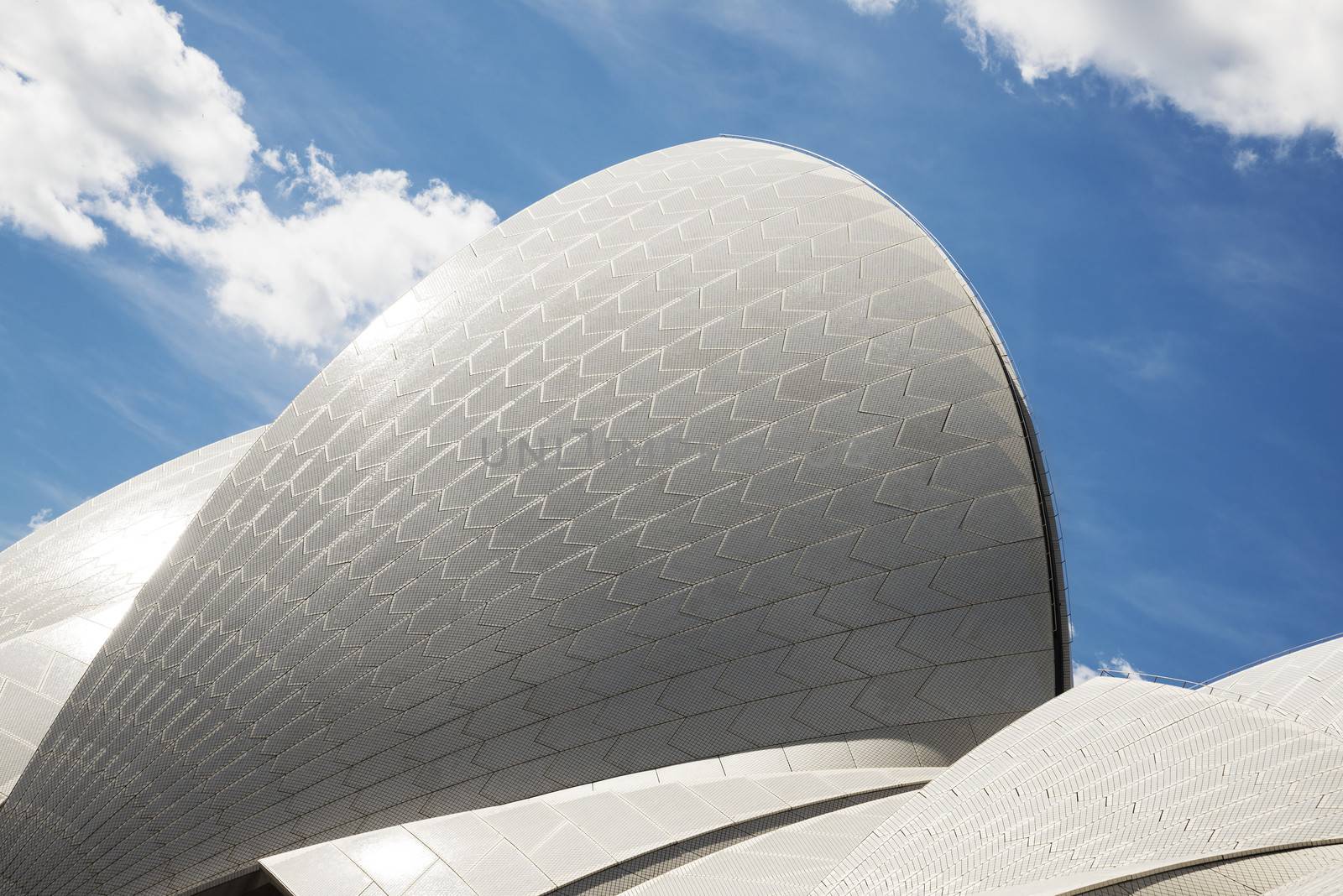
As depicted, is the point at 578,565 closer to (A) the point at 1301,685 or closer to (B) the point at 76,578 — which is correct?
(A) the point at 1301,685

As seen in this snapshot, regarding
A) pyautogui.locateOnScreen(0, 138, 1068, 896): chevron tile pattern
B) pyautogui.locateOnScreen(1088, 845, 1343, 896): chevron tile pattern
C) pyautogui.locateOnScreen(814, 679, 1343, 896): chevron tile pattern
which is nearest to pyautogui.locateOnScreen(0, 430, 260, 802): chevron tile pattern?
pyautogui.locateOnScreen(0, 138, 1068, 896): chevron tile pattern

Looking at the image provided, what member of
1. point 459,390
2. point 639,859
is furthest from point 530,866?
point 459,390

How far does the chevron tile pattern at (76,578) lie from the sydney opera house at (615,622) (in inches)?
2.8

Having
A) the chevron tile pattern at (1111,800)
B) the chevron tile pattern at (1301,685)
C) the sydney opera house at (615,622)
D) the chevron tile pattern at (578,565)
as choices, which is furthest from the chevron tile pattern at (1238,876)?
the chevron tile pattern at (578,565)

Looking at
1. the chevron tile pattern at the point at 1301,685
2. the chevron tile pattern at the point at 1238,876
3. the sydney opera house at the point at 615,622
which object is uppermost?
the sydney opera house at the point at 615,622

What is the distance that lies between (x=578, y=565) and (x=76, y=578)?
7.89 meters

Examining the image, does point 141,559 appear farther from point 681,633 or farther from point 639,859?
point 639,859

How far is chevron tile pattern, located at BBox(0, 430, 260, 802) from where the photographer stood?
36.4ft

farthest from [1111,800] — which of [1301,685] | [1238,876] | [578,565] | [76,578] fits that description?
[76,578]

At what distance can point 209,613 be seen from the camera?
35.0ft

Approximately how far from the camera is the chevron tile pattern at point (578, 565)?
33.2ft

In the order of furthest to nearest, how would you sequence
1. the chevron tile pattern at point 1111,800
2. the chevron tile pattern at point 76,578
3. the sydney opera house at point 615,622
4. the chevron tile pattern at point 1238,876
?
the chevron tile pattern at point 76,578 → the sydney opera house at point 615,622 → the chevron tile pattern at point 1111,800 → the chevron tile pattern at point 1238,876

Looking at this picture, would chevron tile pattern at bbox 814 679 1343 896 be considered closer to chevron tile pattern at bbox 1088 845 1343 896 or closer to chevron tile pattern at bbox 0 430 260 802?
chevron tile pattern at bbox 1088 845 1343 896

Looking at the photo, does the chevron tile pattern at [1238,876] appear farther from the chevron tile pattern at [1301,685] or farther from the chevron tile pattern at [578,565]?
the chevron tile pattern at [578,565]
